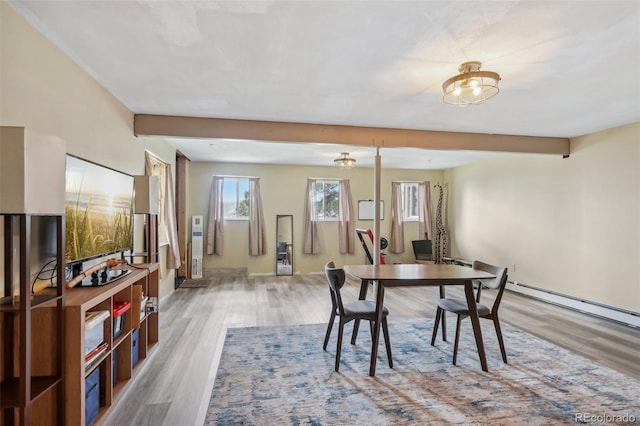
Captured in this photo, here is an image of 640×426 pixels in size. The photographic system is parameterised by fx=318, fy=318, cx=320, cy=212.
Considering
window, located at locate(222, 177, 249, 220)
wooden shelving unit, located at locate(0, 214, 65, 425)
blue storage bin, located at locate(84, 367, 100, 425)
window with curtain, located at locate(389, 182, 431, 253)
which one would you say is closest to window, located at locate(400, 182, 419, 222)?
window with curtain, located at locate(389, 182, 431, 253)

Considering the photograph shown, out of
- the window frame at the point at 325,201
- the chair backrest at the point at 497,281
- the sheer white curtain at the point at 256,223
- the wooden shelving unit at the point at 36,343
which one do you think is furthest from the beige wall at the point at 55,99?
the window frame at the point at 325,201

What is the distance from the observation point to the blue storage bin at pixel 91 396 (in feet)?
6.15

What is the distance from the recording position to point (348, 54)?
7.15ft

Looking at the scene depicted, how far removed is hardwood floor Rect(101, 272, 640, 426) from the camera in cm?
220

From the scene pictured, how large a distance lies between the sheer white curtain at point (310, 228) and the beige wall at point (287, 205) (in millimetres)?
111

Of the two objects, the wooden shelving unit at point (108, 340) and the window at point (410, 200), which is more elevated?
the window at point (410, 200)

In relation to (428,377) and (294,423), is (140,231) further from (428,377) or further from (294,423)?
(428,377)

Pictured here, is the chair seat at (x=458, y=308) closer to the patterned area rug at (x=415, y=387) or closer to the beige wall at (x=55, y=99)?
the patterned area rug at (x=415, y=387)

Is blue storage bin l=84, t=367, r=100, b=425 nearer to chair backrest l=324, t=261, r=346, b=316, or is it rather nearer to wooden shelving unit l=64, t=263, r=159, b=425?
wooden shelving unit l=64, t=263, r=159, b=425

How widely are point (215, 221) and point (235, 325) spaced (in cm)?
339

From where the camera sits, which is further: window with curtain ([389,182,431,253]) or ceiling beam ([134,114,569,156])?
window with curtain ([389,182,431,253])

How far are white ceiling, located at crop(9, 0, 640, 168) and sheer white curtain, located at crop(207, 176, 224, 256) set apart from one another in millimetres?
3305

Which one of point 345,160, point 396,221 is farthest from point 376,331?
point 396,221

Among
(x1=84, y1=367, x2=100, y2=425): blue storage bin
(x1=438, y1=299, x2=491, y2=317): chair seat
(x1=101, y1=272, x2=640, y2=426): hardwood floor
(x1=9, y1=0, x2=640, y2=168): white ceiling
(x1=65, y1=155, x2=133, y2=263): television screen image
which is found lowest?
(x1=101, y1=272, x2=640, y2=426): hardwood floor
